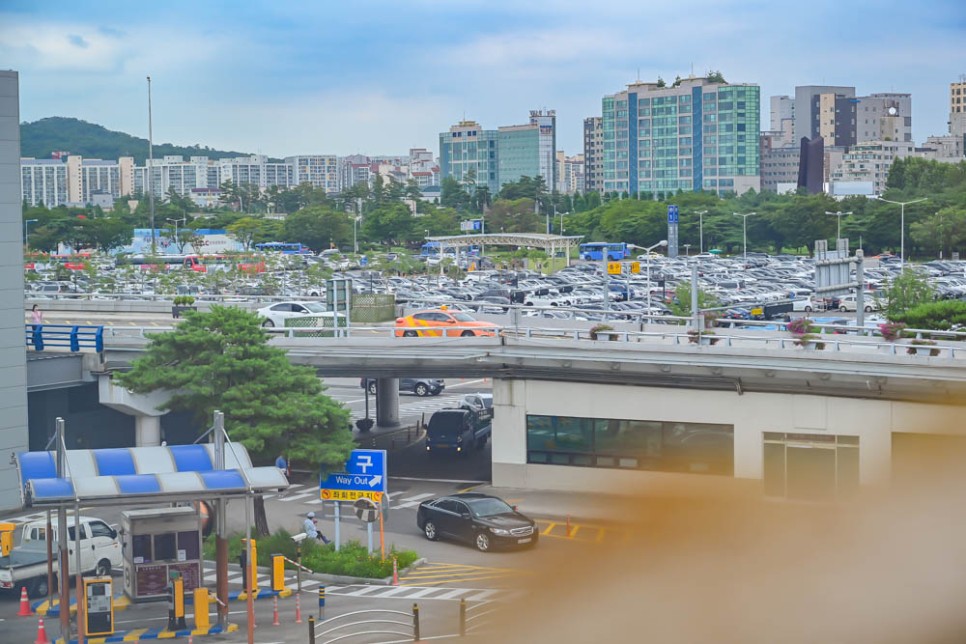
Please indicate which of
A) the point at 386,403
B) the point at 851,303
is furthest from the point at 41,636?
the point at 851,303

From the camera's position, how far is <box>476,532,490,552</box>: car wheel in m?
23.2

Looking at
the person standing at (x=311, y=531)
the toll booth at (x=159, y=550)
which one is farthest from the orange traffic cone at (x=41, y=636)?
the person standing at (x=311, y=531)

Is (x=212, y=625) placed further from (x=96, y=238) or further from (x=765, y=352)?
(x=96, y=238)

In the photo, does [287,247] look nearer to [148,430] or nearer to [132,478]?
[148,430]

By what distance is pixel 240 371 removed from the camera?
26672mm

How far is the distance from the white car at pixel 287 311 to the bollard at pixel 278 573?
19295 mm

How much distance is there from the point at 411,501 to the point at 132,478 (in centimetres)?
1205

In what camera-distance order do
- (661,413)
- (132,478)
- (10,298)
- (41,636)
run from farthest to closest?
(10,298) → (661,413) → (41,636) → (132,478)

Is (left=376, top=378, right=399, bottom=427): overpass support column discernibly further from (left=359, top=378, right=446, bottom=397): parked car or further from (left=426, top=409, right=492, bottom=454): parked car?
(left=359, top=378, right=446, bottom=397): parked car

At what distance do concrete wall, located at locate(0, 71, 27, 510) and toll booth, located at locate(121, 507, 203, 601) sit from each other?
31.3 feet

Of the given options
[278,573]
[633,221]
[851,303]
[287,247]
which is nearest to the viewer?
[278,573]

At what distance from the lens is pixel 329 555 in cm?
2250

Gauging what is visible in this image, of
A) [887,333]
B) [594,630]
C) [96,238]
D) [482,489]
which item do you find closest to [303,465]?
[482,489]

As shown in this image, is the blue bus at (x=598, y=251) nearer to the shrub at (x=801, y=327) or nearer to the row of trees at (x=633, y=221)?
the row of trees at (x=633, y=221)
